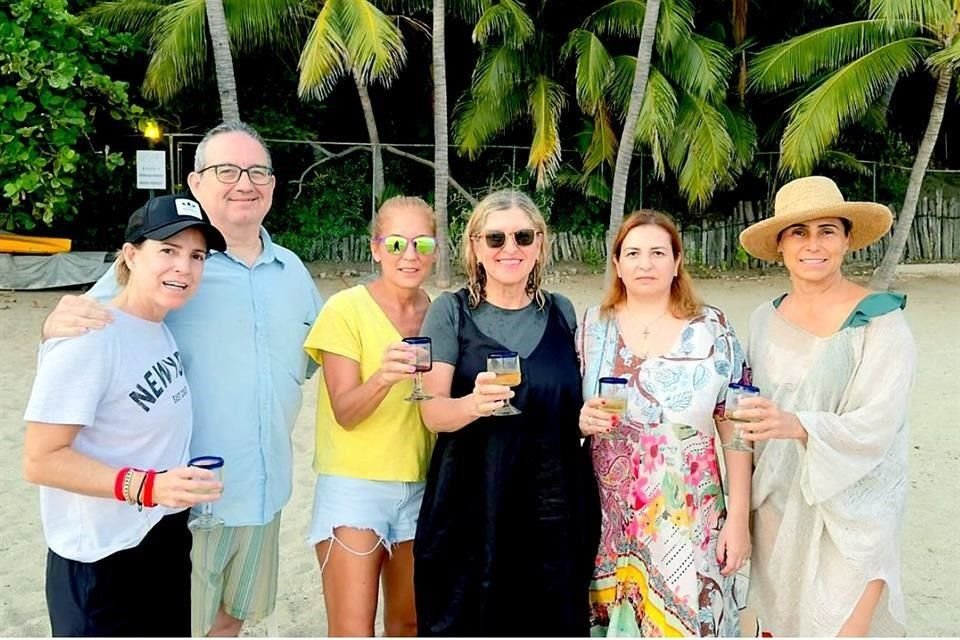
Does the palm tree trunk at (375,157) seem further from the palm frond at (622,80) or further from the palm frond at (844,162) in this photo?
the palm frond at (844,162)

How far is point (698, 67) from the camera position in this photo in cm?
1598

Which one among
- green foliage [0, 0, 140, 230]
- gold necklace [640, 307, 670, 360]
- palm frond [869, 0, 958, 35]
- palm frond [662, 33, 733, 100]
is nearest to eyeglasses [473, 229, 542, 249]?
gold necklace [640, 307, 670, 360]

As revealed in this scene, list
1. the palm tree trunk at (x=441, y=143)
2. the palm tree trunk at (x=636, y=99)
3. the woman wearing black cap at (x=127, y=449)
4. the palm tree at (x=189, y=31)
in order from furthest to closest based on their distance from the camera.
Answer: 1. the palm tree at (x=189, y=31)
2. the palm tree trunk at (x=441, y=143)
3. the palm tree trunk at (x=636, y=99)
4. the woman wearing black cap at (x=127, y=449)

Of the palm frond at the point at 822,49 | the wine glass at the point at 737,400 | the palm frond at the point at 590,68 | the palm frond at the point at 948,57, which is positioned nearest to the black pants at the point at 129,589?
the wine glass at the point at 737,400

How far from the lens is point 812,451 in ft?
8.67

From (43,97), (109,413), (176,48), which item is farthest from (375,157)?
(109,413)

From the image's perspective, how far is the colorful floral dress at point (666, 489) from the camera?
107 inches

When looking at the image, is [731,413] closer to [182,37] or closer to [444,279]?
[444,279]

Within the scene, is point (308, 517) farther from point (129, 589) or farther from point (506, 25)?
point (506, 25)

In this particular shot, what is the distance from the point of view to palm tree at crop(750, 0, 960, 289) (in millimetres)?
14391

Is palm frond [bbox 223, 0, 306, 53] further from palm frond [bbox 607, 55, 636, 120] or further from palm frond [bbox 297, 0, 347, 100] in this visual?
palm frond [bbox 607, 55, 636, 120]

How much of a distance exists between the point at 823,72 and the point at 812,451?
1750 cm

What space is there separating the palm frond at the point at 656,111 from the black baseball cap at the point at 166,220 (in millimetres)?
13806

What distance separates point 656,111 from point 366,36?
A: 5.67m
